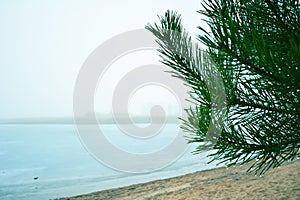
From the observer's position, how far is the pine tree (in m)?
1.67

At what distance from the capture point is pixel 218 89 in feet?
6.06

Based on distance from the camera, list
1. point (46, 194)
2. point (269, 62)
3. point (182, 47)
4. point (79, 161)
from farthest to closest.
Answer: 1. point (79, 161)
2. point (46, 194)
3. point (182, 47)
4. point (269, 62)

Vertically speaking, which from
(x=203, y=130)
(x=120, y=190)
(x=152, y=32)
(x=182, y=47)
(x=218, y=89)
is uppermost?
(x=152, y=32)

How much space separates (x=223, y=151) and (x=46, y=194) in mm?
14159

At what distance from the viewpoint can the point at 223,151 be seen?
6.72 ft

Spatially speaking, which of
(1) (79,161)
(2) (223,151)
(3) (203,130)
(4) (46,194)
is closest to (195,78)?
(3) (203,130)

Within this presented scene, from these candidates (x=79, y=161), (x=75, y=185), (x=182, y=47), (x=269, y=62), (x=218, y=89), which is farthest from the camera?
(x=79, y=161)

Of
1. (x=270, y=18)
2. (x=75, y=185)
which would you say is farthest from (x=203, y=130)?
(x=75, y=185)

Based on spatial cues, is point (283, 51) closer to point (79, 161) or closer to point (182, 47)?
point (182, 47)

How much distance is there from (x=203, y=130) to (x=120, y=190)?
11.9 meters

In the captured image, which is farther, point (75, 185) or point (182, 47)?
point (75, 185)

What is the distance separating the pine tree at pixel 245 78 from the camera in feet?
5.49

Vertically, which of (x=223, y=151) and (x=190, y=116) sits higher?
(x=190, y=116)

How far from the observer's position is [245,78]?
1815mm
